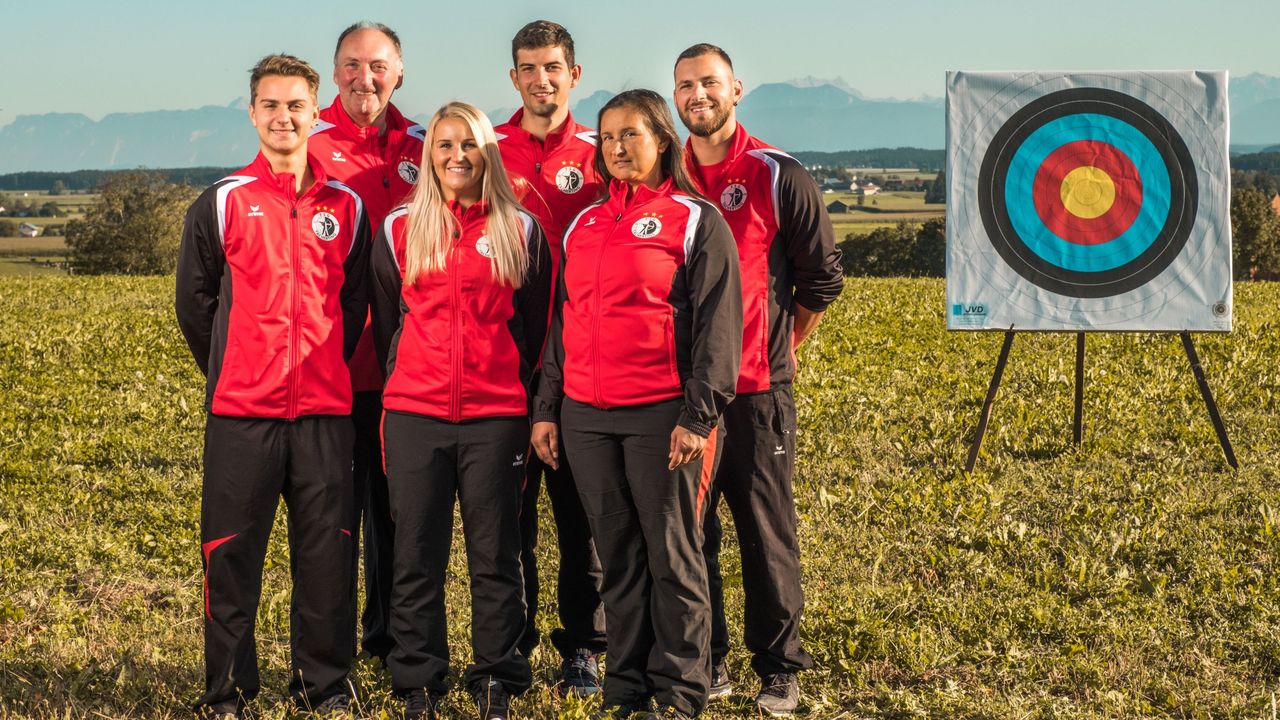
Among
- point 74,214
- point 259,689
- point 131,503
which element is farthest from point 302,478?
point 74,214

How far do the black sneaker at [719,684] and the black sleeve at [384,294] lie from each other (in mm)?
1895

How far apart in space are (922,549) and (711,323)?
2.94 meters

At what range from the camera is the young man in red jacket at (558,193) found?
487 cm

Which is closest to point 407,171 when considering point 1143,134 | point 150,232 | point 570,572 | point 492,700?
point 570,572

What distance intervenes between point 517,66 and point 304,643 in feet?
8.49

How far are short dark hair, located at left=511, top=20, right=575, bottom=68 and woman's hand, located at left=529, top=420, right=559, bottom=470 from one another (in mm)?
1650

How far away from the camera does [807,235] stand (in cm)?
466

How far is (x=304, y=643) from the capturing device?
4.52m

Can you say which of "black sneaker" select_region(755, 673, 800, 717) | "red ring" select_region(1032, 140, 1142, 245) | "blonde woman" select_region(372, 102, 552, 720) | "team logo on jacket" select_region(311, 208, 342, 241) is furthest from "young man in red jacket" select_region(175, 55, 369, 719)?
"red ring" select_region(1032, 140, 1142, 245)

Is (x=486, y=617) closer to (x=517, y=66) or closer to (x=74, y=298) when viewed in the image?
(x=517, y=66)

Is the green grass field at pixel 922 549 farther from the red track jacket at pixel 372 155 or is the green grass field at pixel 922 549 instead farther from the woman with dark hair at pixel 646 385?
the red track jacket at pixel 372 155

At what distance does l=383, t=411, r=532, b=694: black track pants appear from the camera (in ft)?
14.3

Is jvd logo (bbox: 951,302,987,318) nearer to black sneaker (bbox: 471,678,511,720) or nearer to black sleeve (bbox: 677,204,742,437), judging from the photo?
black sleeve (bbox: 677,204,742,437)

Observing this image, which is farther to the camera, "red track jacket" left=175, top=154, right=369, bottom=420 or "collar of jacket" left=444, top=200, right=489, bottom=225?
"collar of jacket" left=444, top=200, right=489, bottom=225
